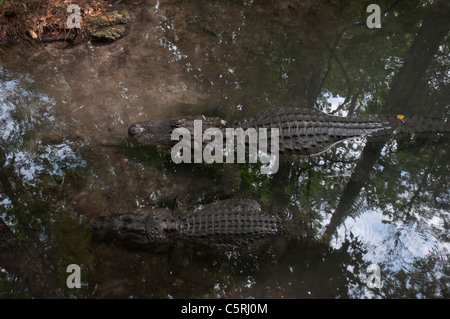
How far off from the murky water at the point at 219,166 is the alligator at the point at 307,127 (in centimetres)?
16

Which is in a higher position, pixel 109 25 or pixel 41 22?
pixel 109 25

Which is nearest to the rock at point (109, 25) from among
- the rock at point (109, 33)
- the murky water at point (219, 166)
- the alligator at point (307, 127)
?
the rock at point (109, 33)

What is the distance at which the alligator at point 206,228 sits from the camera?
3283 millimetres

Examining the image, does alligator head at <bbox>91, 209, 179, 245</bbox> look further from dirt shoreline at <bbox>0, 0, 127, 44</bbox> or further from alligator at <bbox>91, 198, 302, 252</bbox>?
dirt shoreline at <bbox>0, 0, 127, 44</bbox>

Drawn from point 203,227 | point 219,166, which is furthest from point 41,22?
point 203,227

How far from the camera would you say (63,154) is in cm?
367

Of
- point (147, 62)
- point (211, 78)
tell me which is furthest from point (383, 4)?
point (147, 62)

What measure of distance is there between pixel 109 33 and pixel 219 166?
274cm

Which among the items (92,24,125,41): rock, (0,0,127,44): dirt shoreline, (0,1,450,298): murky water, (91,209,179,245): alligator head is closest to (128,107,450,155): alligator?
(0,1,450,298): murky water

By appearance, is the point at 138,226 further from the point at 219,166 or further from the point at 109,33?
the point at 109,33

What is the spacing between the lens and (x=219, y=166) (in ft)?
12.8

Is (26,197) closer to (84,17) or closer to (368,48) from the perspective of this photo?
(84,17)

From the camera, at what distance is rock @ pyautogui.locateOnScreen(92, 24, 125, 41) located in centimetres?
462

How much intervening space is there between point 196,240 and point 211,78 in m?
2.39
